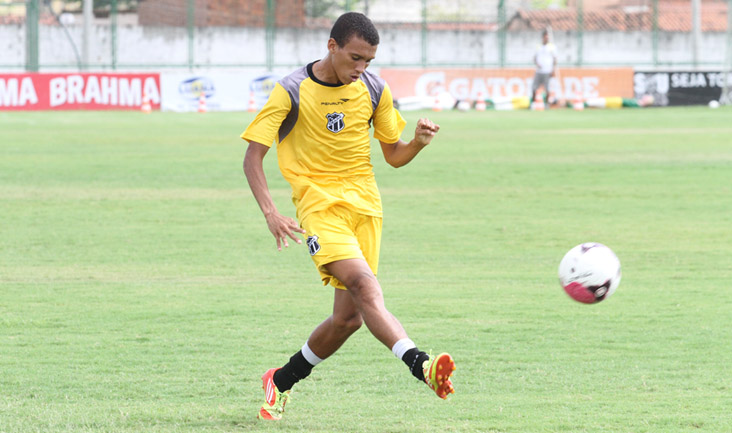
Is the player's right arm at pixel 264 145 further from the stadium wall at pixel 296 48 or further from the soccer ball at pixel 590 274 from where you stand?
the stadium wall at pixel 296 48

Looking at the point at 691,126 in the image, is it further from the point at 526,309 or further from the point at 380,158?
the point at 526,309

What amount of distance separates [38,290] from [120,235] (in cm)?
295

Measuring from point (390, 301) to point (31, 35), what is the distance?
98.8 ft

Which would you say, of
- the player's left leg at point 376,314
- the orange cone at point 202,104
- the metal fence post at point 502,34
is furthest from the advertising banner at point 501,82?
the player's left leg at point 376,314

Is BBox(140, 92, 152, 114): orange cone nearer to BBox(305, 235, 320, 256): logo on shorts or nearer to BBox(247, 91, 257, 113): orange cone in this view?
BBox(247, 91, 257, 113): orange cone

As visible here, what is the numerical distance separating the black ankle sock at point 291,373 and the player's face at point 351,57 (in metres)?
1.49

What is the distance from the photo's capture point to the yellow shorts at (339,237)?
5.37 meters

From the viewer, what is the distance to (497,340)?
24.2 feet

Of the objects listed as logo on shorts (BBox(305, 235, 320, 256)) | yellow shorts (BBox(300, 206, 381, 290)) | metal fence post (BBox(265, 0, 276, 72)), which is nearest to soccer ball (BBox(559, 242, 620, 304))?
yellow shorts (BBox(300, 206, 381, 290))

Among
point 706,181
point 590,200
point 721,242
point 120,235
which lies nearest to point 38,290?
point 120,235

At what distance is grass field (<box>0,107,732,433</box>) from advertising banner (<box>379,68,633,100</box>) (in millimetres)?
16255

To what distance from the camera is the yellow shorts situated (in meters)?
5.37

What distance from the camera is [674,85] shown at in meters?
36.4

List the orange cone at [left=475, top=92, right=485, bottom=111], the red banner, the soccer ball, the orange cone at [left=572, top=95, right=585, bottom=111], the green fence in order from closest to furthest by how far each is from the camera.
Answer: the soccer ball
the red banner
the orange cone at [left=475, top=92, right=485, bottom=111]
the orange cone at [left=572, top=95, right=585, bottom=111]
the green fence
